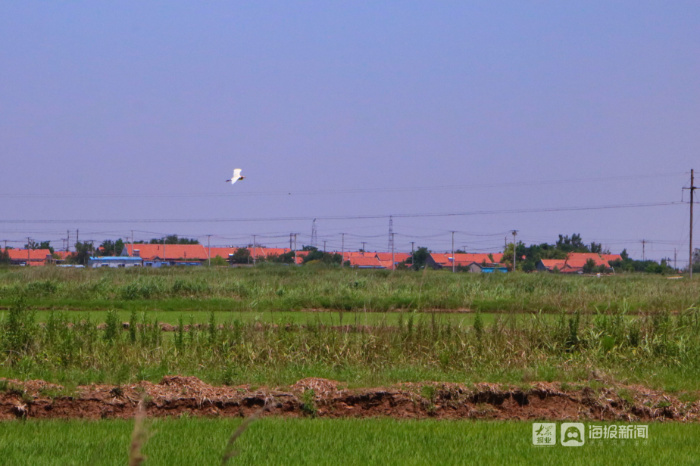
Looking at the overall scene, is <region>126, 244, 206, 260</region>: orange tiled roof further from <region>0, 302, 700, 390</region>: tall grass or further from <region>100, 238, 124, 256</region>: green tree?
<region>0, 302, 700, 390</region>: tall grass

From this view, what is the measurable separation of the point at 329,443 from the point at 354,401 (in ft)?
7.78

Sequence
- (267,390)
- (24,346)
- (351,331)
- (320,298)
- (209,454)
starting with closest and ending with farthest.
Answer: (209,454), (267,390), (24,346), (351,331), (320,298)

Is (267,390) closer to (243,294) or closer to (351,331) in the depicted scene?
(351,331)

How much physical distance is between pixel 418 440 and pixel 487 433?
97 centimetres

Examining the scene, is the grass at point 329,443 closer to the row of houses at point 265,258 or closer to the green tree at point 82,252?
the row of houses at point 265,258

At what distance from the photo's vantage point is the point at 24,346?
12.5 m

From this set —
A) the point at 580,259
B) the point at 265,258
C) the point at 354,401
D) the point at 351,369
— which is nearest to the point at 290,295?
the point at 351,369

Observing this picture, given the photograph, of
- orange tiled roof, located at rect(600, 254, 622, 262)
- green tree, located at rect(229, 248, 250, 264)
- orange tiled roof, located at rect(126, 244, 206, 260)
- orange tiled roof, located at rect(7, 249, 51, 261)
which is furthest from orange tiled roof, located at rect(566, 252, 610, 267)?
Answer: orange tiled roof, located at rect(7, 249, 51, 261)

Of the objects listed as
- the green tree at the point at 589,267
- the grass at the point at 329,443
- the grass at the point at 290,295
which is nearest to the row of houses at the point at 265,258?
the green tree at the point at 589,267

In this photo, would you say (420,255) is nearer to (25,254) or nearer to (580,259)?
(580,259)

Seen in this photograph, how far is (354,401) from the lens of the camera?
1026 centimetres

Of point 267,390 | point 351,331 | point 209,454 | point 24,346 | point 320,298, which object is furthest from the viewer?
point 320,298

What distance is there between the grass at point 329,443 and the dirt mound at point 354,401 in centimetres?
61

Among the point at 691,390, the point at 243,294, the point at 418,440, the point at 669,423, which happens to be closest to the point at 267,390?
the point at 418,440
